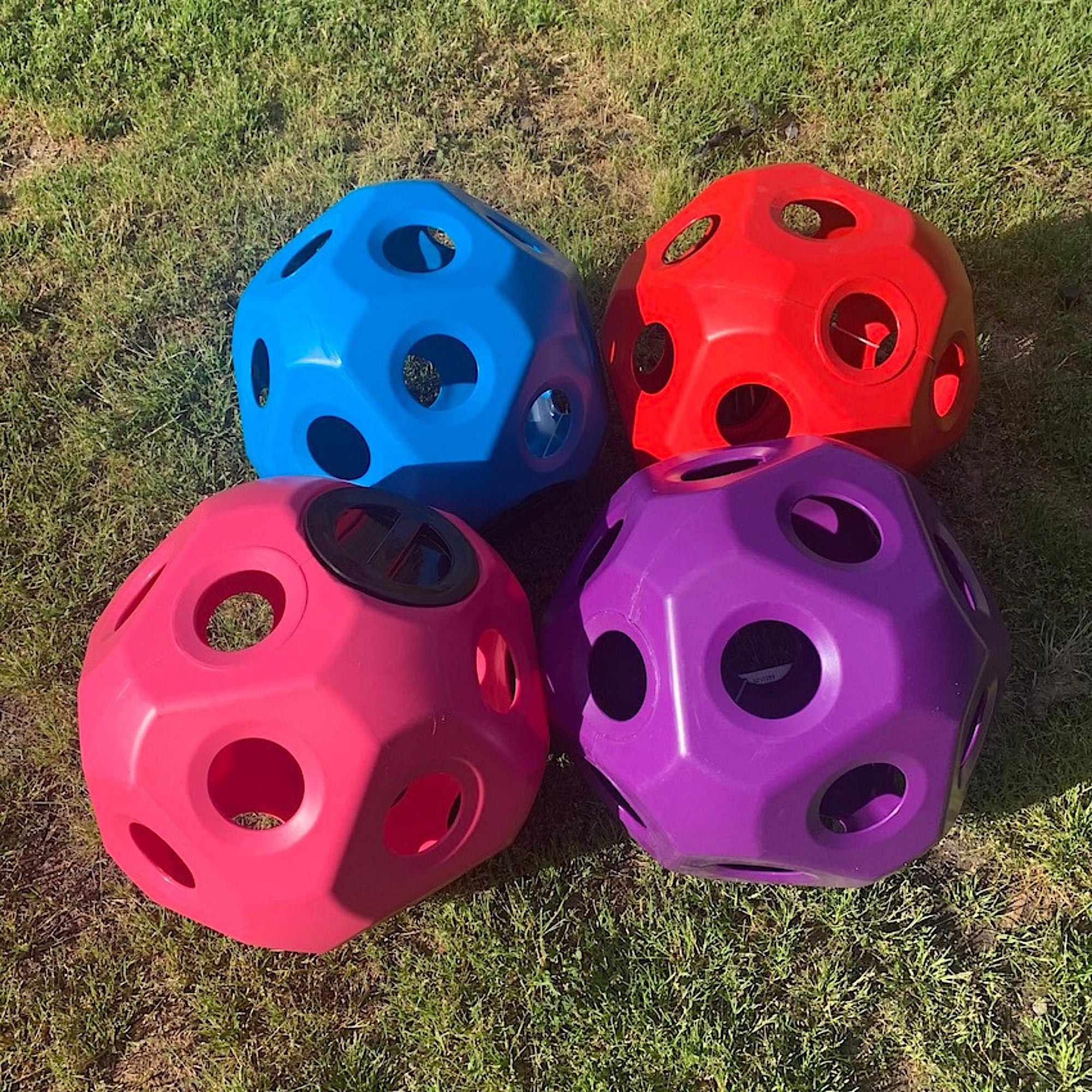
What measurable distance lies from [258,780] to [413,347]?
1.25 metres

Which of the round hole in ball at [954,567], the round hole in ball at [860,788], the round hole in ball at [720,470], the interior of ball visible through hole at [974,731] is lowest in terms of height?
the round hole in ball at [860,788]

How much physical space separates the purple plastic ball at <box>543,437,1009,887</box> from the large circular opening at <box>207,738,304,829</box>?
776 millimetres

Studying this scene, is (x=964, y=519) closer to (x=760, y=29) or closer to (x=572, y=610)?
(x=572, y=610)

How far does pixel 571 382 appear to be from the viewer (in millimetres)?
2703

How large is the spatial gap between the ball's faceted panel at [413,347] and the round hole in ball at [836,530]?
0.63 meters

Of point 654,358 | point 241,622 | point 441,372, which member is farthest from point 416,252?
point 241,622

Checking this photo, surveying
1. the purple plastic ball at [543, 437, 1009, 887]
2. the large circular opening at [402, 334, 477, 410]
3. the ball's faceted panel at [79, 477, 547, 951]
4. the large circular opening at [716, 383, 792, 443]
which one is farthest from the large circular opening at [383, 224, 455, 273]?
the purple plastic ball at [543, 437, 1009, 887]

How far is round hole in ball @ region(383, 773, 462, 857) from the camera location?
266 cm

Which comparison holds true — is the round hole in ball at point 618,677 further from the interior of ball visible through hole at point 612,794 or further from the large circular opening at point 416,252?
the large circular opening at point 416,252

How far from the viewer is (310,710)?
2.03 meters

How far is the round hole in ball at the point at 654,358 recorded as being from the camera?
2896 mm

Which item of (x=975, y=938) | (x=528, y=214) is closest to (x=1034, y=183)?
(x=528, y=214)

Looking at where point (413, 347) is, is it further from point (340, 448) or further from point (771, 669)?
point (771, 669)

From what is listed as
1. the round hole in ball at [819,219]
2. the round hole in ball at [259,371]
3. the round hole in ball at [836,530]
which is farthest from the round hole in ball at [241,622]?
the round hole in ball at [819,219]
